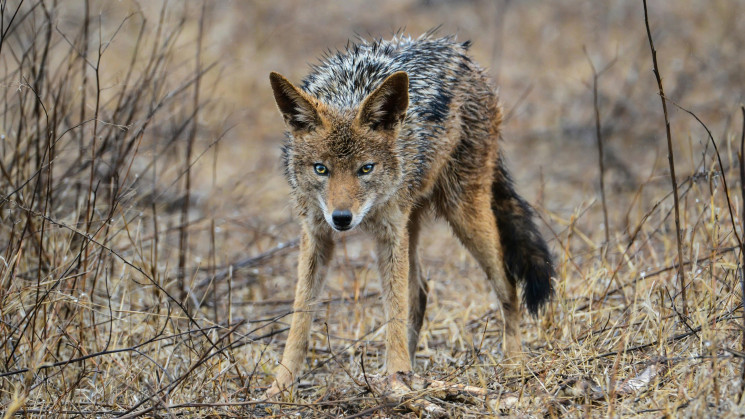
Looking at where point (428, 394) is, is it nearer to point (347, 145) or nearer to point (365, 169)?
point (365, 169)

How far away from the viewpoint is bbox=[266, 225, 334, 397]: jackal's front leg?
4.48 m

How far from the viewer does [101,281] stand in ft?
17.8

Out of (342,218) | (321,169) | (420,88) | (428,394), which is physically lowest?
(428,394)

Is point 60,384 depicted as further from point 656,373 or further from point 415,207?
point 656,373

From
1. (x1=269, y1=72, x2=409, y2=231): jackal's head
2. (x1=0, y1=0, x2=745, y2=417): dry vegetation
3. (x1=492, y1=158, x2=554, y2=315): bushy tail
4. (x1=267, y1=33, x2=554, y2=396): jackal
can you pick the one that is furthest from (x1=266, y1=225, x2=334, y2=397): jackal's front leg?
(x1=492, y1=158, x2=554, y2=315): bushy tail

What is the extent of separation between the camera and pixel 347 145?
428 centimetres

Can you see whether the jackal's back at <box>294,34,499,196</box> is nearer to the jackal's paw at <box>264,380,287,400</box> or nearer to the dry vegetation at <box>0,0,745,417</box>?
the dry vegetation at <box>0,0,745,417</box>

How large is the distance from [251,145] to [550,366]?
893cm

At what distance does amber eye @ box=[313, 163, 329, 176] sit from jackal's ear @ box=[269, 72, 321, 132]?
0.73 feet

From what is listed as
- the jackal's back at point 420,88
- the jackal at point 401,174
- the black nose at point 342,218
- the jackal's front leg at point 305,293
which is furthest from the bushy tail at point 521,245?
the black nose at point 342,218

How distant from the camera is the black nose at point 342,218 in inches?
159

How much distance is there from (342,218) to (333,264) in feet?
11.2

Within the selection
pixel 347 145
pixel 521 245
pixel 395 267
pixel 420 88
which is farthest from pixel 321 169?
pixel 521 245

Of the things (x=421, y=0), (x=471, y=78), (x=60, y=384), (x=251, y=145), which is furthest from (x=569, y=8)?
(x=60, y=384)
